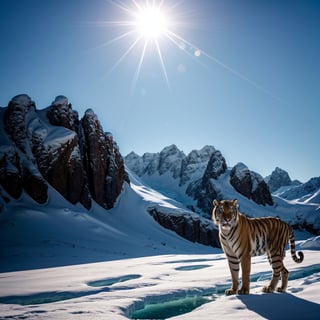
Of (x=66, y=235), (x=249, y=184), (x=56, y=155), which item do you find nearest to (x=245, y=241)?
(x=66, y=235)

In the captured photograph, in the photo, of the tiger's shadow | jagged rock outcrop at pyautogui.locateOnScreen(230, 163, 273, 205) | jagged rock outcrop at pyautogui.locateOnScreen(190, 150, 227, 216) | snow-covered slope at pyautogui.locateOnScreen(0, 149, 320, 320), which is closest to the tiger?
snow-covered slope at pyautogui.locateOnScreen(0, 149, 320, 320)

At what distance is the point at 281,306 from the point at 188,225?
8231 cm

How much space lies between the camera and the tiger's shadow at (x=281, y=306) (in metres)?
4.67

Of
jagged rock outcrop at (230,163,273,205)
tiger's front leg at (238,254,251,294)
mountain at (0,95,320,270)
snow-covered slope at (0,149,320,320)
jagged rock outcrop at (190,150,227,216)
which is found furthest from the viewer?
jagged rock outcrop at (190,150,227,216)

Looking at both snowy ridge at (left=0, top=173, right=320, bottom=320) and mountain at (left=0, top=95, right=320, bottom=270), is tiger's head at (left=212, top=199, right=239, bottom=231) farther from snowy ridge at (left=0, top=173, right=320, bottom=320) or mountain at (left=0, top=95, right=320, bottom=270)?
mountain at (left=0, top=95, right=320, bottom=270)

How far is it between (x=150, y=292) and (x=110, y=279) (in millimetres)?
5567

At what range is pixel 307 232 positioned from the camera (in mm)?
127812

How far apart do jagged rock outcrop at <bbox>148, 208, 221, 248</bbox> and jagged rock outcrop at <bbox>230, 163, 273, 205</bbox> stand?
55.3 meters

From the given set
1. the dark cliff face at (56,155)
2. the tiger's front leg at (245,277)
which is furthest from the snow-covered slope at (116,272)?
the dark cliff face at (56,155)

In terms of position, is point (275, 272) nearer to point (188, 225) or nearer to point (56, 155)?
point (56, 155)

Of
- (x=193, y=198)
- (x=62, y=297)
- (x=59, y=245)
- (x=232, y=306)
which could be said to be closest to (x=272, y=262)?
(x=232, y=306)

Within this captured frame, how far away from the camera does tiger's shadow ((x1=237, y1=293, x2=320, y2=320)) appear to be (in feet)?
15.3

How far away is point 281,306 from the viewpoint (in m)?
5.34

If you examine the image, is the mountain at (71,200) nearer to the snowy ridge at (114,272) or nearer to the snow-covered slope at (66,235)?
the snow-covered slope at (66,235)
